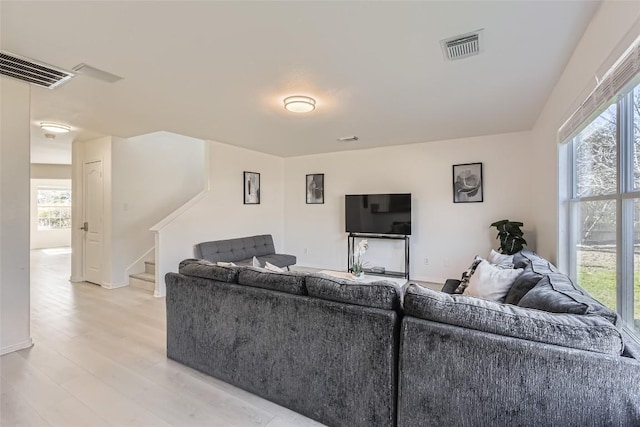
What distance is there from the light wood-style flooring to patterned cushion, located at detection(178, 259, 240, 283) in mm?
743

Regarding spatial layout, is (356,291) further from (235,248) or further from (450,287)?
(235,248)

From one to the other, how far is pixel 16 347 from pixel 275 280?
2593 mm

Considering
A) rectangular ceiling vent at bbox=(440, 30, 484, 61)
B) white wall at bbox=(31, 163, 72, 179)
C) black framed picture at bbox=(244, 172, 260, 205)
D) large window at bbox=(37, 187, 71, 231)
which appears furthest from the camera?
large window at bbox=(37, 187, 71, 231)

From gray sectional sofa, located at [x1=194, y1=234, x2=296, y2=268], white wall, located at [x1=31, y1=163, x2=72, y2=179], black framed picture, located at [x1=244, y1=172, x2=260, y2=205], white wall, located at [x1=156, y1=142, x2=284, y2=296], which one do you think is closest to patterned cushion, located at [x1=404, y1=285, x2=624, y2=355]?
gray sectional sofa, located at [x1=194, y1=234, x2=296, y2=268]

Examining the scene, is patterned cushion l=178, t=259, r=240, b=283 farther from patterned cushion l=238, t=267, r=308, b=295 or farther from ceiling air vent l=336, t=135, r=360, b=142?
ceiling air vent l=336, t=135, r=360, b=142

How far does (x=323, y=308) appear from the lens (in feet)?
5.98

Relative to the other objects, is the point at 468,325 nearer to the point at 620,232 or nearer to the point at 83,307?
the point at 620,232

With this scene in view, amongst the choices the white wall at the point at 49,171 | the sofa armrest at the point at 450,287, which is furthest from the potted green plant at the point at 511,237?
the white wall at the point at 49,171

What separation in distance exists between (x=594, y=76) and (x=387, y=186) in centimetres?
387

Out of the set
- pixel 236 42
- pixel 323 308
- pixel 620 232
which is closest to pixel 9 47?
pixel 236 42

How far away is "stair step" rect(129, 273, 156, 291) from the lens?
486 cm

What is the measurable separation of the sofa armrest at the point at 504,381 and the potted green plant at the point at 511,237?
3.27m

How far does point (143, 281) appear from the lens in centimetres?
500

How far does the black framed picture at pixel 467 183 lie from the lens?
5.03 m
